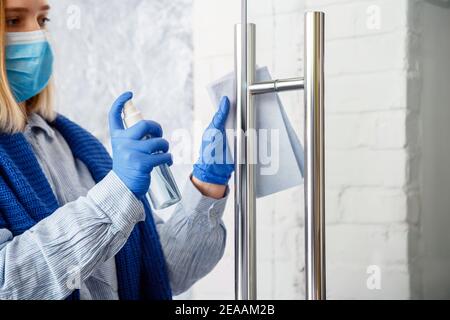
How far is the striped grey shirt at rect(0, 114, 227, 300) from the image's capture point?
875 mm

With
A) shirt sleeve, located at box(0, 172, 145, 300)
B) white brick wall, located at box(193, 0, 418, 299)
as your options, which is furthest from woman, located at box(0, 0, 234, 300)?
white brick wall, located at box(193, 0, 418, 299)

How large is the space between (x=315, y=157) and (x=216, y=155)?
0.48 ft

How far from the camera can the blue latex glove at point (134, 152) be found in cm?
89

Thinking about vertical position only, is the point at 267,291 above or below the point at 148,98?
below

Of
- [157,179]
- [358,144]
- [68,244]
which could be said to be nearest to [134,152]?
[157,179]

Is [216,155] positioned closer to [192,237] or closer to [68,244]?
[192,237]

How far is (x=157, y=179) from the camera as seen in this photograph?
2.97 ft

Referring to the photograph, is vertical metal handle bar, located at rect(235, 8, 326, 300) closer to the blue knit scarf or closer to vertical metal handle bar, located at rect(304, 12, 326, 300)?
vertical metal handle bar, located at rect(304, 12, 326, 300)

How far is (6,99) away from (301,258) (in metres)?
0.46

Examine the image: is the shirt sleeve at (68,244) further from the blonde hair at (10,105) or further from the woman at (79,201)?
the blonde hair at (10,105)

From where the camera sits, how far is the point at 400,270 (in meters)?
0.86

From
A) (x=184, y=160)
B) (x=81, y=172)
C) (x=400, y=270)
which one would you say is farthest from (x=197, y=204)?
(x=400, y=270)
